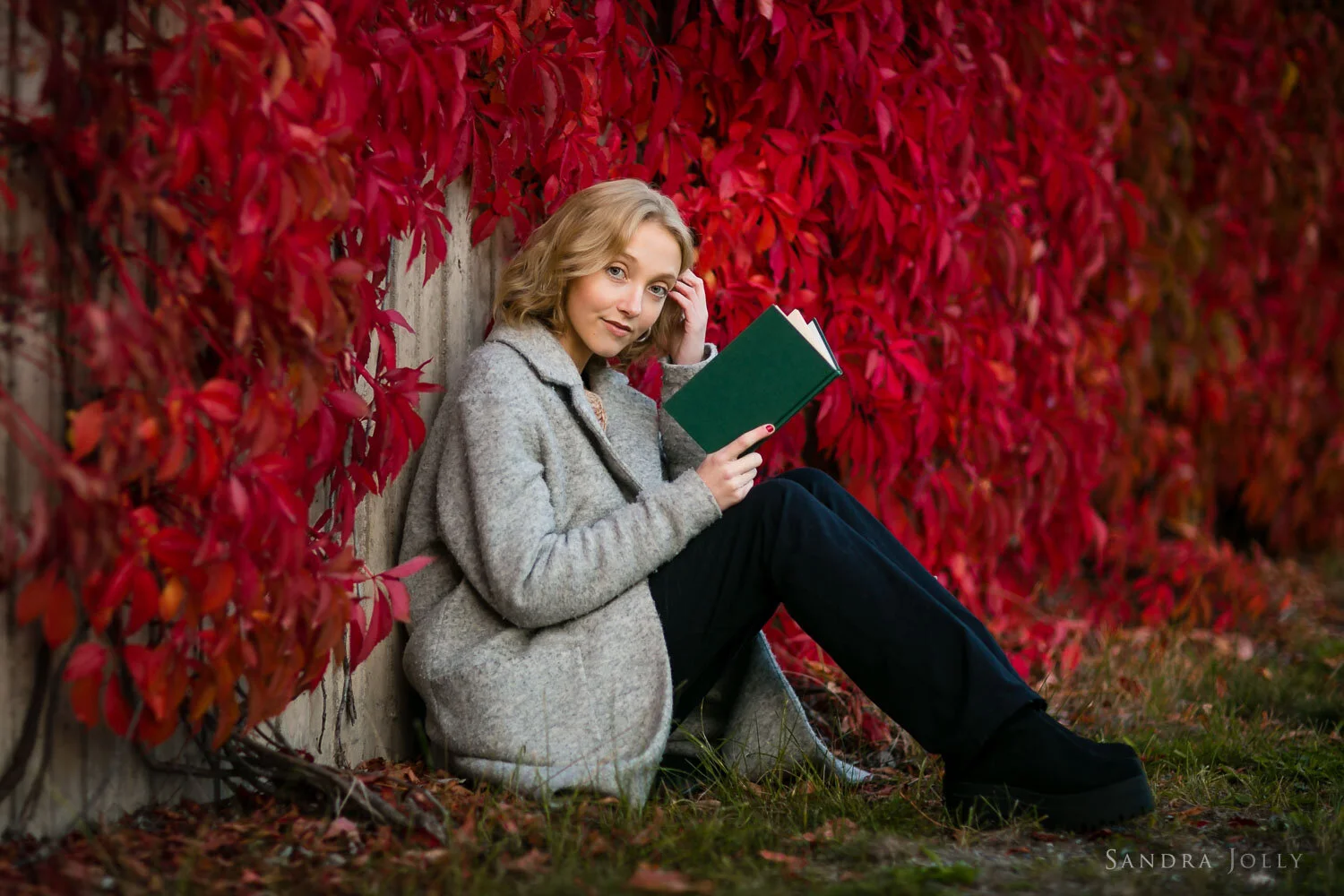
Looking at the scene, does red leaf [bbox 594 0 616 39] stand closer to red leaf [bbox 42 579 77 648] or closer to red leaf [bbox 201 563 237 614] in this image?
red leaf [bbox 201 563 237 614]

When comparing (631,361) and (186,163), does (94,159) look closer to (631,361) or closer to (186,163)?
(186,163)

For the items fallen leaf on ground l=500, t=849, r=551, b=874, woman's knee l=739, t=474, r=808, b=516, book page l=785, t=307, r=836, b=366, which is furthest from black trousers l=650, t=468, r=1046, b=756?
fallen leaf on ground l=500, t=849, r=551, b=874

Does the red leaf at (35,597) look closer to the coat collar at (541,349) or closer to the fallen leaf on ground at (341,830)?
the fallen leaf on ground at (341,830)

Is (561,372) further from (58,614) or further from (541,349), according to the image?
(58,614)

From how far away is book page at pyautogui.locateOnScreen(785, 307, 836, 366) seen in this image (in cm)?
215

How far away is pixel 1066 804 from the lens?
1.95 meters

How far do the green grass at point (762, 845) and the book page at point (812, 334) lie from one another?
78 cm

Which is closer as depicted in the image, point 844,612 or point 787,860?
point 787,860

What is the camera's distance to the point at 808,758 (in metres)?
2.29

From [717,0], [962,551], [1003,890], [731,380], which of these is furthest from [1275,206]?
[1003,890]

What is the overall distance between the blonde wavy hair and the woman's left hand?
20cm

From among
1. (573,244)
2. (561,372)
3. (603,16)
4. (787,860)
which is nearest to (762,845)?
(787,860)

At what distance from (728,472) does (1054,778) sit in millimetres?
741

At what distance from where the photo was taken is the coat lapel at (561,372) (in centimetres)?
220
